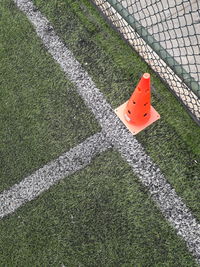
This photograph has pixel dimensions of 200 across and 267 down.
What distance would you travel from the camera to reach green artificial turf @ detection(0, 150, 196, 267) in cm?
362

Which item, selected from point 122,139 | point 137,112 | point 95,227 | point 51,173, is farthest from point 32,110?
point 95,227

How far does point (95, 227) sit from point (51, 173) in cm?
70

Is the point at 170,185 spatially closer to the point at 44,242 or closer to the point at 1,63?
the point at 44,242

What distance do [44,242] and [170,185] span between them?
1294 mm

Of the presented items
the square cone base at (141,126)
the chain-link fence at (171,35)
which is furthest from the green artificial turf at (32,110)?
the chain-link fence at (171,35)

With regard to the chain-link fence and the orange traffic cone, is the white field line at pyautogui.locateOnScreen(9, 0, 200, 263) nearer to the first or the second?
the orange traffic cone

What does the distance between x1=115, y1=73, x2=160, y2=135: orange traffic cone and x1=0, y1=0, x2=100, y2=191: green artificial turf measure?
1.02 feet

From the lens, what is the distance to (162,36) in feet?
14.4

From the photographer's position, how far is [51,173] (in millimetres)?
4000

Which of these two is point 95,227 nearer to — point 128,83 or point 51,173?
point 51,173

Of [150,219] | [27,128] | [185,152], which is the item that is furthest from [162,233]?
[27,128]

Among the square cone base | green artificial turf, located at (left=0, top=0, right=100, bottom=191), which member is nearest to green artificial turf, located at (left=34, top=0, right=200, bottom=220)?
the square cone base

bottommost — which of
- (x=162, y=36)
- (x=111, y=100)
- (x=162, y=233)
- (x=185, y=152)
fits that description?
(x=162, y=233)

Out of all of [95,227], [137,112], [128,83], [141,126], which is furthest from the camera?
[128,83]
